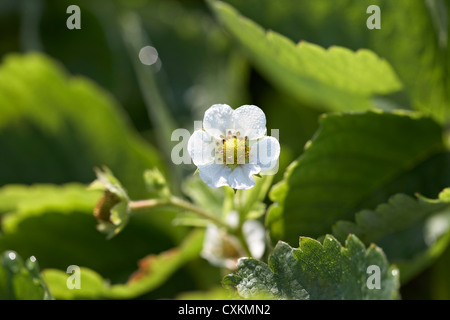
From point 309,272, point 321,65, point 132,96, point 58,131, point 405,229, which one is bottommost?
point 309,272

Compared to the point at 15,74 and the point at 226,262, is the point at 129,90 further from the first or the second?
the point at 226,262

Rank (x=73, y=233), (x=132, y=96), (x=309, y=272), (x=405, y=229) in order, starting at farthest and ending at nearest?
(x=132, y=96) → (x=73, y=233) → (x=405, y=229) → (x=309, y=272)

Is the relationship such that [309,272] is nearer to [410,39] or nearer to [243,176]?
[243,176]

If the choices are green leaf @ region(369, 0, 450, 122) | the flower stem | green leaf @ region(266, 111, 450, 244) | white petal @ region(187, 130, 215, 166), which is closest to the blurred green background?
green leaf @ region(369, 0, 450, 122)

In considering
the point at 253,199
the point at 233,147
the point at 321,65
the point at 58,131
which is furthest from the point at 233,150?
the point at 58,131

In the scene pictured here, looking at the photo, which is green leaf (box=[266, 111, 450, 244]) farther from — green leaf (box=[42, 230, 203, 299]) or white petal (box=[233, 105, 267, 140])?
green leaf (box=[42, 230, 203, 299])

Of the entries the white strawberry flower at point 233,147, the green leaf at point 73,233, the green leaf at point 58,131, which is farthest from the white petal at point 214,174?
the green leaf at point 58,131
